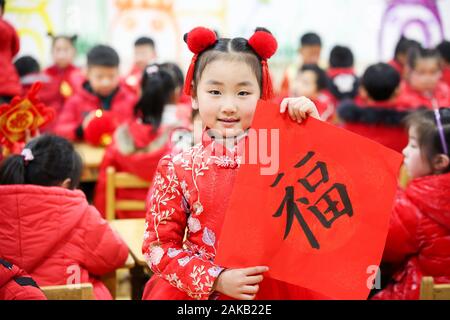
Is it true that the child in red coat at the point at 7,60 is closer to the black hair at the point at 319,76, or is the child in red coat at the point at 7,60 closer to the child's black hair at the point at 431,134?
the child's black hair at the point at 431,134

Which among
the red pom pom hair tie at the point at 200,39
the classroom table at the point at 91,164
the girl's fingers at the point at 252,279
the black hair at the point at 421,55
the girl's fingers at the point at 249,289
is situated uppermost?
the black hair at the point at 421,55

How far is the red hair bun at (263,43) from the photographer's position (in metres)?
1.33

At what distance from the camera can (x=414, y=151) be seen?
1884mm

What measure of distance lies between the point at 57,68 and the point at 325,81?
75.2 inches

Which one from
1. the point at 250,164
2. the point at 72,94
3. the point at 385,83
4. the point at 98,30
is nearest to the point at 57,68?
the point at 72,94

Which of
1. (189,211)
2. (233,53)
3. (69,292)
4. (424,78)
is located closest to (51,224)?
(69,292)

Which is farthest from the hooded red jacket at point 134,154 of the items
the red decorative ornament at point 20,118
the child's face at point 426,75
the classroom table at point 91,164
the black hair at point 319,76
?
the child's face at point 426,75

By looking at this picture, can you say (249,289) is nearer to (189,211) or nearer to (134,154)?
(189,211)

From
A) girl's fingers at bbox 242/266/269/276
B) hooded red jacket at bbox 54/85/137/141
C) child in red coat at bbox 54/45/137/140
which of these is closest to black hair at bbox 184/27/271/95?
girl's fingers at bbox 242/266/269/276

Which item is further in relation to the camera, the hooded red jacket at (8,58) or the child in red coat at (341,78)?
the child in red coat at (341,78)

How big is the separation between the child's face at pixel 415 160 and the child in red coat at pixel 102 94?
215cm

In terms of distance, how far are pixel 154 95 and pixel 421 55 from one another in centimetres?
215

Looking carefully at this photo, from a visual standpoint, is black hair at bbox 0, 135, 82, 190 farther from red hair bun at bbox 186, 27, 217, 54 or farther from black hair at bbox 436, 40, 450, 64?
black hair at bbox 436, 40, 450, 64

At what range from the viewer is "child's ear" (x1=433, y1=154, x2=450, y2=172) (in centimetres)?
184
